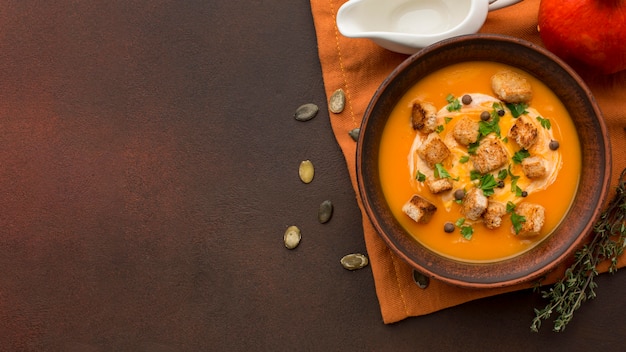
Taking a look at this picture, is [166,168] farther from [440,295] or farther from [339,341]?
[440,295]

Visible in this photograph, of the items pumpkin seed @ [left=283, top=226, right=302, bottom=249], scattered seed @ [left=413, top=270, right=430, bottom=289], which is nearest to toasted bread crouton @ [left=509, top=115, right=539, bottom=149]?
scattered seed @ [left=413, top=270, right=430, bottom=289]

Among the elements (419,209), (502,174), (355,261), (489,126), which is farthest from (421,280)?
(489,126)

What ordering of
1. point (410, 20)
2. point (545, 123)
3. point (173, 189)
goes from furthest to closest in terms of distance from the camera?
point (173, 189)
point (410, 20)
point (545, 123)

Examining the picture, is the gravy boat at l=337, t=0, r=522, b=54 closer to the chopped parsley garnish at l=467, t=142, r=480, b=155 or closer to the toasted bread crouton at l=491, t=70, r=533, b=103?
the toasted bread crouton at l=491, t=70, r=533, b=103

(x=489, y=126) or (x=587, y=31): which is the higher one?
(x=587, y=31)

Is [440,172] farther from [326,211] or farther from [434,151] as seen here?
[326,211]

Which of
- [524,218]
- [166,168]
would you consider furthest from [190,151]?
[524,218]
